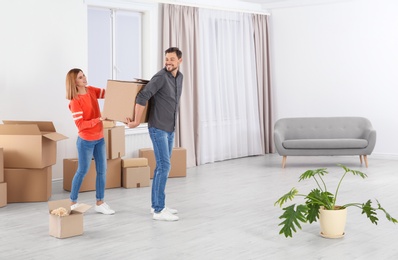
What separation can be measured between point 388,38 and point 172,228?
5621mm

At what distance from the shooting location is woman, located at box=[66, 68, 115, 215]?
5352 millimetres

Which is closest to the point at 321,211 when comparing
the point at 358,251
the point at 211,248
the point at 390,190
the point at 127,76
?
the point at 358,251

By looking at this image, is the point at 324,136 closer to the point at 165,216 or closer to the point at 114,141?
the point at 114,141

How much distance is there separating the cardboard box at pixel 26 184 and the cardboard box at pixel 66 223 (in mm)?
1346

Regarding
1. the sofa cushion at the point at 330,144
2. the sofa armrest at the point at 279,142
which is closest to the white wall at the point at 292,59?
the sofa cushion at the point at 330,144

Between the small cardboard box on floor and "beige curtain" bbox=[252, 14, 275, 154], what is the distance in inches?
133

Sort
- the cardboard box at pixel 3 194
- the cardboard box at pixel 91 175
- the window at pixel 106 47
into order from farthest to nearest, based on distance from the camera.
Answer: the window at pixel 106 47 < the cardboard box at pixel 91 175 < the cardboard box at pixel 3 194

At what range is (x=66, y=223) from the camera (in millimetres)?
4672

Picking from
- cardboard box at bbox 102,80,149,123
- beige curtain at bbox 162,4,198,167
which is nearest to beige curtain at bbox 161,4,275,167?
beige curtain at bbox 162,4,198,167

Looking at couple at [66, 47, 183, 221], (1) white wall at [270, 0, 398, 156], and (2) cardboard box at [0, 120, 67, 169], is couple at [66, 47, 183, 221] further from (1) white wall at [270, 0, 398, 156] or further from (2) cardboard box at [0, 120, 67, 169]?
(1) white wall at [270, 0, 398, 156]

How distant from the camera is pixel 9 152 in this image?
6059 millimetres

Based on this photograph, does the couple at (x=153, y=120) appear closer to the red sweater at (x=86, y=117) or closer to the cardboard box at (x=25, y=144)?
the red sweater at (x=86, y=117)

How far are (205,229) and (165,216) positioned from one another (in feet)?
1.44

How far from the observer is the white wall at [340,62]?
9312mm
